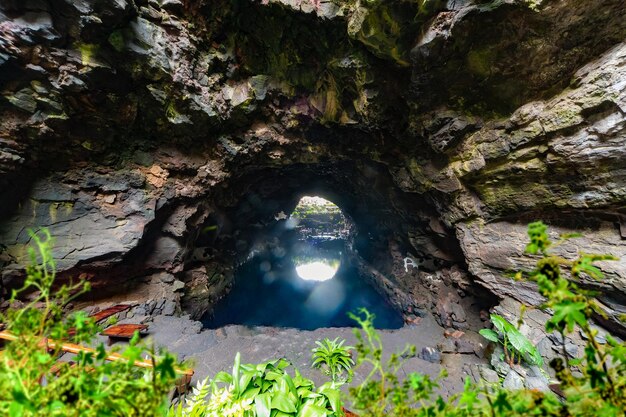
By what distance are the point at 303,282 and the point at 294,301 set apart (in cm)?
366

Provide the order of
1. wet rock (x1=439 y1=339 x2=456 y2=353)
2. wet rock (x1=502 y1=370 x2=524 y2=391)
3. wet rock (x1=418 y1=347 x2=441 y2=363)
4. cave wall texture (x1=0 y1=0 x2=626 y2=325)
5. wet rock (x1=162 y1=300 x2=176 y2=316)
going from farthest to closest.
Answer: wet rock (x1=162 y1=300 x2=176 y2=316) → wet rock (x1=439 y1=339 x2=456 y2=353) → wet rock (x1=418 y1=347 x2=441 y2=363) → wet rock (x1=502 y1=370 x2=524 y2=391) → cave wall texture (x1=0 y1=0 x2=626 y2=325)

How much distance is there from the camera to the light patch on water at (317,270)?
61.3 feet

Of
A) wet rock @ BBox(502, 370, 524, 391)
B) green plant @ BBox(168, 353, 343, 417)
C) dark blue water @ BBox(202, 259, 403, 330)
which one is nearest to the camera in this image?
green plant @ BBox(168, 353, 343, 417)

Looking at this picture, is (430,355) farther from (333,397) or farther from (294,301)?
(294,301)

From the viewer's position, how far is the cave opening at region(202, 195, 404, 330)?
35.8 feet

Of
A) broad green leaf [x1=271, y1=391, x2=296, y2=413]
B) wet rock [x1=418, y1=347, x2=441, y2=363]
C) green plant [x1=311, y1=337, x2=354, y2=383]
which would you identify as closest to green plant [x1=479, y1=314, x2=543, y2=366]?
wet rock [x1=418, y1=347, x2=441, y2=363]

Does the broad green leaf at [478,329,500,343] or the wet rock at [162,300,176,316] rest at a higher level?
the broad green leaf at [478,329,500,343]

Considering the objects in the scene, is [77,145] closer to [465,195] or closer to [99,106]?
[99,106]

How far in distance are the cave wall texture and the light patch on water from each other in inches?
444

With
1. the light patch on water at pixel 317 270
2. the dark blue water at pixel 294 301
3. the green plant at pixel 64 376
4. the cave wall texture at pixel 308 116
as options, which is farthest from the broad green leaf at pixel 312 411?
the light patch on water at pixel 317 270

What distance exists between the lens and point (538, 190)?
483cm

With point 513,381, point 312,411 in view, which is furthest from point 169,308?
point 513,381

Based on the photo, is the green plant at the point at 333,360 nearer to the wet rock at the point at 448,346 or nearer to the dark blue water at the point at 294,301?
the wet rock at the point at 448,346

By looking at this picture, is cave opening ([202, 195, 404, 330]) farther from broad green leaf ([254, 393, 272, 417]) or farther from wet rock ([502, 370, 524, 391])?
broad green leaf ([254, 393, 272, 417])
